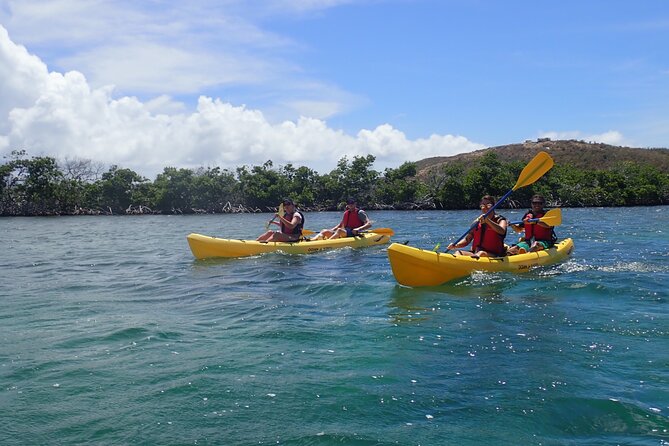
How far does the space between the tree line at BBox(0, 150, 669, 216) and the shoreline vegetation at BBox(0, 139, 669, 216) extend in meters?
0.08

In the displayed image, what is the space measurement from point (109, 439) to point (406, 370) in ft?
7.57

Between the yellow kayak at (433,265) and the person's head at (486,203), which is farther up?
the person's head at (486,203)

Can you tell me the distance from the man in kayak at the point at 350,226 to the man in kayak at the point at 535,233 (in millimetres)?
3967

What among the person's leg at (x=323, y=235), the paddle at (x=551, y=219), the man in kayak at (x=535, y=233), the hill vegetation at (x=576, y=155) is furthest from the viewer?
the hill vegetation at (x=576, y=155)

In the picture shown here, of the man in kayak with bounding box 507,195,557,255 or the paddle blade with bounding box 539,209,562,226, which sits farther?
the man in kayak with bounding box 507,195,557,255

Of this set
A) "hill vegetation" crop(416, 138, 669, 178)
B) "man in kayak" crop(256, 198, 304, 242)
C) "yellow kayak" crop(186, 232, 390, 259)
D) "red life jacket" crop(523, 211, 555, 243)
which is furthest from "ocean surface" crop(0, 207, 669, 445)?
"hill vegetation" crop(416, 138, 669, 178)

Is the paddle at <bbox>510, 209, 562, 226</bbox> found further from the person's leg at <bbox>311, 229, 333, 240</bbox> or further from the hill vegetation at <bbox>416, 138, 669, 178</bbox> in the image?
the hill vegetation at <bbox>416, 138, 669, 178</bbox>

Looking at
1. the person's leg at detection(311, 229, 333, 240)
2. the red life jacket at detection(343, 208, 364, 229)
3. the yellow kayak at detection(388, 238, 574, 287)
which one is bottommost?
the yellow kayak at detection(388, 238, 574, 287)

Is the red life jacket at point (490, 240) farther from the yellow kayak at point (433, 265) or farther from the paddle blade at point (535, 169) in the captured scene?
the paddle blade at point (535, 169)

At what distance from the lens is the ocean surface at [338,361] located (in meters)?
3.66

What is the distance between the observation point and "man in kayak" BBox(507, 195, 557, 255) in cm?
1004

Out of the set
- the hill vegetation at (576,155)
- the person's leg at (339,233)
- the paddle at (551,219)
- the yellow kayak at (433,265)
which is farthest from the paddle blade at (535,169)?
the hill vegetation at (576,155)

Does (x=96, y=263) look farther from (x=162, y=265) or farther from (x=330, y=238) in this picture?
(x=330, y=238)

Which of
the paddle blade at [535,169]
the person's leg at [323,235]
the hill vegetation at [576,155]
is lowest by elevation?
the person's leg at [323,235]
